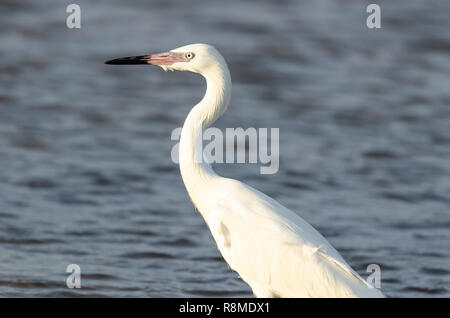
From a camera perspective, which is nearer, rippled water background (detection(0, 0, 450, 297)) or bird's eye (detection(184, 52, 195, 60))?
bird's eye (detection(184, 52, 195, 60))

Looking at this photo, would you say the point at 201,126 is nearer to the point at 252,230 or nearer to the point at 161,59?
the point at 161,59

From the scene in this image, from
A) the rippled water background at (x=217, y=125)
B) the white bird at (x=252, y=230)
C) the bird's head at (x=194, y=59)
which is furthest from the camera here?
the rippled water background at (x=217, y=125)

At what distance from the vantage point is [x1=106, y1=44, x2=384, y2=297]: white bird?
586 centimetres

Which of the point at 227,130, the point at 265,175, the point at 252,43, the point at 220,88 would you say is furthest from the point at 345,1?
the point at 220,88

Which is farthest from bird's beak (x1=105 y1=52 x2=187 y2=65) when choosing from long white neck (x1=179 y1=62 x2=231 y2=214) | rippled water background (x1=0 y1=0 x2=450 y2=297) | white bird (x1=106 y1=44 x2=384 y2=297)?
rippled water background (x1=0 y1=0 x2=450 y2=297)

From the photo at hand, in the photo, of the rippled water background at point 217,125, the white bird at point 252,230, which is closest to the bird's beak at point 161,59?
the white bird at point 252,230

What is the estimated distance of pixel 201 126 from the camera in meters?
6.21

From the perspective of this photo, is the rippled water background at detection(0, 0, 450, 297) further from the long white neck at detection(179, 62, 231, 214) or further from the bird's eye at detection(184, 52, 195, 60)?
the bird's eye at detection(184, 52, 195, 60)

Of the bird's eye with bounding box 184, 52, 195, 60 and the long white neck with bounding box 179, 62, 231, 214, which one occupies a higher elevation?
the bird's eye with bounding box 184, 52, 195, 60

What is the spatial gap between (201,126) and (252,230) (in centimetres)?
80

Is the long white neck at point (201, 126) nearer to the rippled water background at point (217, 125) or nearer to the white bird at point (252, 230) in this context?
the white bird at point (252, 230)

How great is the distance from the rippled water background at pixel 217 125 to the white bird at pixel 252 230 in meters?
1.42

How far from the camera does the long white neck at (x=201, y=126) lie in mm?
6211
